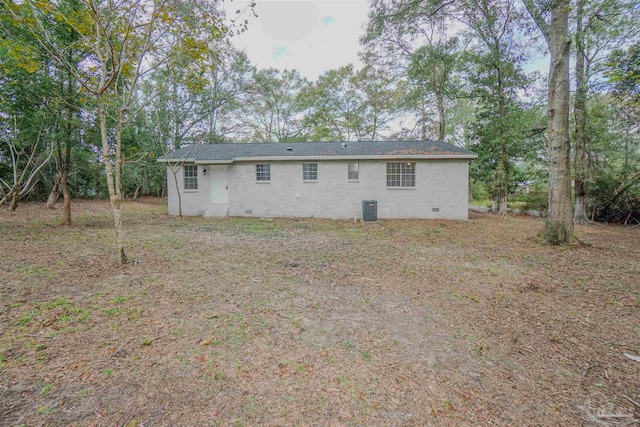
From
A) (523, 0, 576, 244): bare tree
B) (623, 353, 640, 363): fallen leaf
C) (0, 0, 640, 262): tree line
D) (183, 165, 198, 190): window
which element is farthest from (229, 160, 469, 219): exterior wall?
(623, 353, 640, 363): fallen leaf

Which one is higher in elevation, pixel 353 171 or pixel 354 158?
pixel 354 158

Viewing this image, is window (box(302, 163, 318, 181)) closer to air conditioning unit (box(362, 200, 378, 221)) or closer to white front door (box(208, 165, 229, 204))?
air conditioning unit (box(362, 200, 378, 221))

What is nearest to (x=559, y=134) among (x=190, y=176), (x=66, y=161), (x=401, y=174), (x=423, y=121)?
(x=401, y=174)

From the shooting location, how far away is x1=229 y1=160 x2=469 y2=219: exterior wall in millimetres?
11891

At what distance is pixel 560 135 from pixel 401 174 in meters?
5.91

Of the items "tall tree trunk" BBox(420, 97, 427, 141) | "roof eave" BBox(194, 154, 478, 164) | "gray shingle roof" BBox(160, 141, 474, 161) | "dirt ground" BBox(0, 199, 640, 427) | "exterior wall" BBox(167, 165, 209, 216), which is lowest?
"dirt ground" BBox(0, 199, 640, 427)

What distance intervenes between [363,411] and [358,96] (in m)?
25.4

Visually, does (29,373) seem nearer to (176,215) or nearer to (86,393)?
(86,393)

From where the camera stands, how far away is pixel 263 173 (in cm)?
1282

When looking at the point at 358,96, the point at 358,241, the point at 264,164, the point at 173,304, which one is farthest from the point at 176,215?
the point at 358,96

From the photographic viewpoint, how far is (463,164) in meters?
11.7

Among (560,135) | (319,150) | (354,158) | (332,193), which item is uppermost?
(319,150)

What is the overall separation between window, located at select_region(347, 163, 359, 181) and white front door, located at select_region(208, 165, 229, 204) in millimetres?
5840

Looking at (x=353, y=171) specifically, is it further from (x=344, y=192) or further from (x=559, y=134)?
(x=559, y=134)
